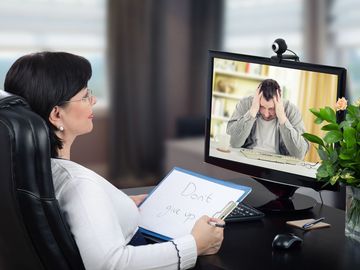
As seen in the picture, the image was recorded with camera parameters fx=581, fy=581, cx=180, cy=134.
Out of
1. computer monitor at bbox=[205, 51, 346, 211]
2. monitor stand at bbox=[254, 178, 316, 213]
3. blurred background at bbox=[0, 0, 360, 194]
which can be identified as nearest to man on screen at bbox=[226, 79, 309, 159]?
computer monitor at bbox=[205, 51, 346, 211]

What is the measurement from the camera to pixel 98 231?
1.20 meters

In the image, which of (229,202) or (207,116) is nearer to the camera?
(229,202)

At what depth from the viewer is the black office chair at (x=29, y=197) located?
1.10 meters

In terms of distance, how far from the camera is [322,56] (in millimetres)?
4027

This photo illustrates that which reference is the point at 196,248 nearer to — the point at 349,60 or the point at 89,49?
the point at 349,60

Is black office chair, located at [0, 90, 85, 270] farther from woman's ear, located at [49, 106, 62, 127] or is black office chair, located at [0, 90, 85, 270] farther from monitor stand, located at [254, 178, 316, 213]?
monitor stand, located at [254, 178, 316, 213]

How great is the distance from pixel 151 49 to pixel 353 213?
3.44 meters

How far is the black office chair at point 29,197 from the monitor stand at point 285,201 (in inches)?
29.2

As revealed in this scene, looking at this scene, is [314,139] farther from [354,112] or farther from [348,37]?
[348,37]

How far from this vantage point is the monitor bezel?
158 centimetres

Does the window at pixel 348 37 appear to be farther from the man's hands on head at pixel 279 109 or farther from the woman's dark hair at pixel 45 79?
the woman's dark hair at pixel 45 79

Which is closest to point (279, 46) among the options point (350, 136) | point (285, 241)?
point (350, 136)

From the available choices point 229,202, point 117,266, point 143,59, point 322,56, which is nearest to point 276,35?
point 322,56

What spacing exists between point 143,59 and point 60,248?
361cm
